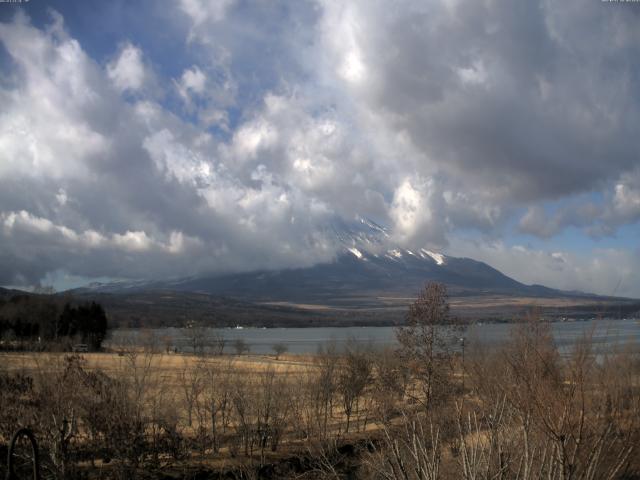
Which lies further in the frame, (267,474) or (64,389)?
(267,474)

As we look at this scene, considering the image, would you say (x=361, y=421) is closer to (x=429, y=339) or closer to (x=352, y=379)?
(x=352, y=379)

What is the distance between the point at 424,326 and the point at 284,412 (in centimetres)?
1050

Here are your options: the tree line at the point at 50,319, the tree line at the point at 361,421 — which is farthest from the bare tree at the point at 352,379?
the tree line at the point at 50,319

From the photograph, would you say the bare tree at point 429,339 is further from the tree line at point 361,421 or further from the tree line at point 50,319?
the tree line at point 50,319

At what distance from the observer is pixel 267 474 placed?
24.0 metres

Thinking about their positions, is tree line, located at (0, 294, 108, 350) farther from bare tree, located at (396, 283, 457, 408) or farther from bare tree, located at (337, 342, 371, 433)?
bare tree, located at (396, 283, 457, 408)

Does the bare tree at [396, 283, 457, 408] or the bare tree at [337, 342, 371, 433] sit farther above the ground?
the bare tree at [396, 283, 457, 408]

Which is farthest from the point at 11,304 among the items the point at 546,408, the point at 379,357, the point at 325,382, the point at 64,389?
the point at 546,408

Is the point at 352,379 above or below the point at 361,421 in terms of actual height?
above

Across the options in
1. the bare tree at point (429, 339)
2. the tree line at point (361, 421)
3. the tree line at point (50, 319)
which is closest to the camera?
the tree line at point (361, 421)

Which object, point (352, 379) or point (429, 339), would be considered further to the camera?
point (352, 379)

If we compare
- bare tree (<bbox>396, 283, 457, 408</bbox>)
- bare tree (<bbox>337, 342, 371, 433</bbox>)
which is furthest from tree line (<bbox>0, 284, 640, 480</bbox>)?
bare tree (<bbox>337, 342, 371, 433</bbox>)

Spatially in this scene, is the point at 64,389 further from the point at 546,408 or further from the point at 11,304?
the point at 11,304

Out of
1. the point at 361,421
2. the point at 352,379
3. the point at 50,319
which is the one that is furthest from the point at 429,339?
the point at 50,319
